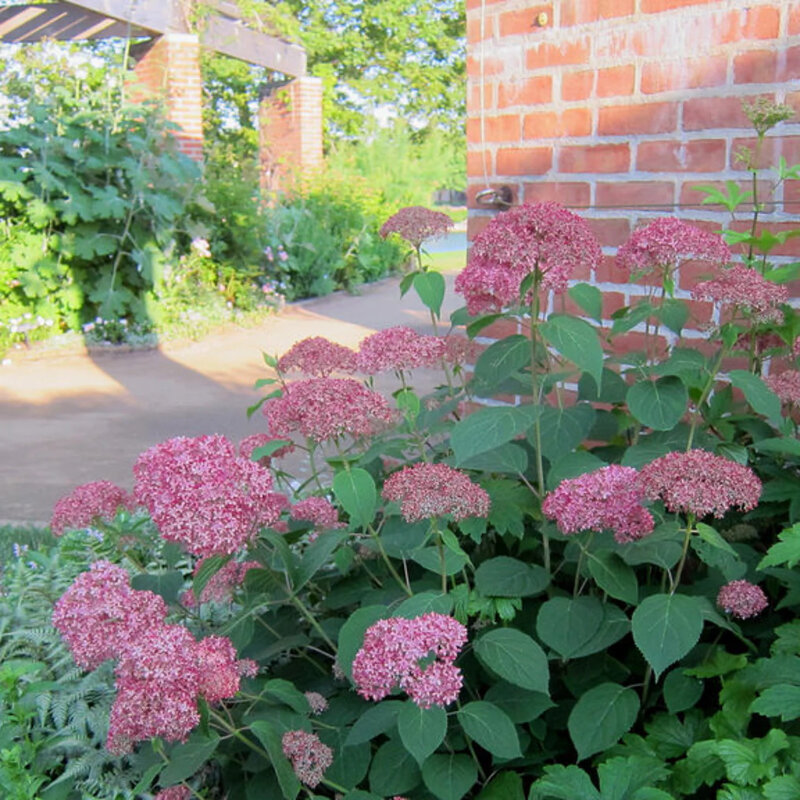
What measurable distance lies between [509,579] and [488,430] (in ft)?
0.89

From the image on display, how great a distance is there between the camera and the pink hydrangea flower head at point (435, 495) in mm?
1224

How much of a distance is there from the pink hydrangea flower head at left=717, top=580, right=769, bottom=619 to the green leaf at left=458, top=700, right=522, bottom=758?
389 mm

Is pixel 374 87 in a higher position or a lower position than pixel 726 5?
higher

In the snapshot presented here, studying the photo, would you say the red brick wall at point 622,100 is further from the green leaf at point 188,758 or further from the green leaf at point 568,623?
the green leaf at point 188,758

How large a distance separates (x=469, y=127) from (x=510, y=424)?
5.54 ft

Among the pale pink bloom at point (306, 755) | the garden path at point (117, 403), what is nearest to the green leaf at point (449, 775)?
the pale pink bloom at point (306, 755)

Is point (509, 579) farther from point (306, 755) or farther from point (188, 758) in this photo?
point (188, 758)

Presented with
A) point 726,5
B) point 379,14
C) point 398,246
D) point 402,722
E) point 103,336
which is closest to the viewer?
point 402,722

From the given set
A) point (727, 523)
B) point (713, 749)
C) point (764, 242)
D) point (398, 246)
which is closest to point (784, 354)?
point (764, 242)

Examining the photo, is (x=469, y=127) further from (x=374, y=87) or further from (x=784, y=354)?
(x=374, y=87)

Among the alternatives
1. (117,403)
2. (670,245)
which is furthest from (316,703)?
(117,403)

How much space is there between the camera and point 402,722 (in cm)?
110

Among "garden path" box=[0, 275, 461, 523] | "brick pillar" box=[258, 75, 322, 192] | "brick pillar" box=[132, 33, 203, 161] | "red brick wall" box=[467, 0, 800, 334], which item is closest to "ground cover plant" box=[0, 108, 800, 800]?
"red brick wall" box=[467, 0, 800, 334]

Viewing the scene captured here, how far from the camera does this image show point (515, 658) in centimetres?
123
